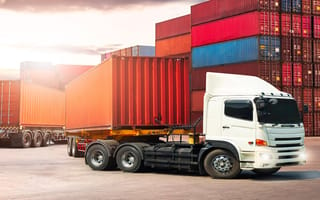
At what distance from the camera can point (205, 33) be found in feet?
165

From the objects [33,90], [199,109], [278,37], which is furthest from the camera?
[199,109]

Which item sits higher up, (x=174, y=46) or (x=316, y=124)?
(x=174, y=46)

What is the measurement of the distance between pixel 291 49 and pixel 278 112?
115ft

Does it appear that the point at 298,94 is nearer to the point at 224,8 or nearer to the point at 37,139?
the point at 224,8

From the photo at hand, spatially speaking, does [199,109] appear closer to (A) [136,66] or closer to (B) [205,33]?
(B) [205,33]

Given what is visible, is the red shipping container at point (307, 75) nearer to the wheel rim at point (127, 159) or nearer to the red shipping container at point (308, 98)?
the red shipping container at point (308, 98)

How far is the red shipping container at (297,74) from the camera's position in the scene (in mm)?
45950

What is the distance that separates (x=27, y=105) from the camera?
102 ft

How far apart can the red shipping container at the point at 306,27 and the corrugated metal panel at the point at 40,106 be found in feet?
80.8

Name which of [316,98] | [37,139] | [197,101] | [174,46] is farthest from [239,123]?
[174,46]

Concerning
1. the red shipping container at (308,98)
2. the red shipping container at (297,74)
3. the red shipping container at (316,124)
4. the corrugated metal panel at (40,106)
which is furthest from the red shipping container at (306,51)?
the corrugated metal panel at (40,106)

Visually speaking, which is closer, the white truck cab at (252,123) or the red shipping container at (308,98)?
the white truck cab at (252,123)

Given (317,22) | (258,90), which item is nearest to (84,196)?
(258,90)

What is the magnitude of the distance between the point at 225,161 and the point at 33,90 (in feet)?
70.8
